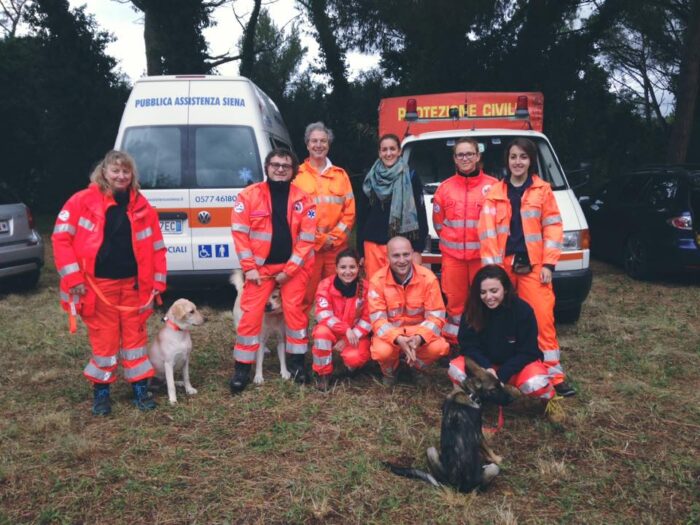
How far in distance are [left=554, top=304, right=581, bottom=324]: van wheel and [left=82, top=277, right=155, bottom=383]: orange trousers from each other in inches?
170

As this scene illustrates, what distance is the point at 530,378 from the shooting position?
3.91 meters

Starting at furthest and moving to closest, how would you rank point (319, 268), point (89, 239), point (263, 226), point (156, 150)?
point (156, 150), point (319, 268), point (263, 226), point (89, 239)

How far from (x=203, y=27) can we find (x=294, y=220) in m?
14.7

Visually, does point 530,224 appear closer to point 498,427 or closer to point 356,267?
point 356,267

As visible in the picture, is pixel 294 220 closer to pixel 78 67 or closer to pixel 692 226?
pixel 692 226

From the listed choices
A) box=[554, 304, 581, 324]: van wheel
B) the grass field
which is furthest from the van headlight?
box=[554, 304, 581, 324]: van wheel

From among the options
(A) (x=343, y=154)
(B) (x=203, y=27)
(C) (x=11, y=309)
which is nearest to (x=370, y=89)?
(A) (x=343, y=154)

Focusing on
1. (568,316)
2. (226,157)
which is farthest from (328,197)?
(568,316)

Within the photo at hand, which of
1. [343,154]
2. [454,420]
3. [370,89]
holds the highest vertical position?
[370,89]

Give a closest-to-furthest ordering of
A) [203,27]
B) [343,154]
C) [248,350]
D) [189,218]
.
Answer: [248,350], [189,218], [343,154], [203,27]

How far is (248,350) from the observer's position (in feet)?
15.2

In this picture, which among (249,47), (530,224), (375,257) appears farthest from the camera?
(249,47)

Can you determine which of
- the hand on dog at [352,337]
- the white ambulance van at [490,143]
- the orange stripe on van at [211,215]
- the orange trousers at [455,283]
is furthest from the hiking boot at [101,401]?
the white ambulance van at [490,143]

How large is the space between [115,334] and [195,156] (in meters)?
2.86
